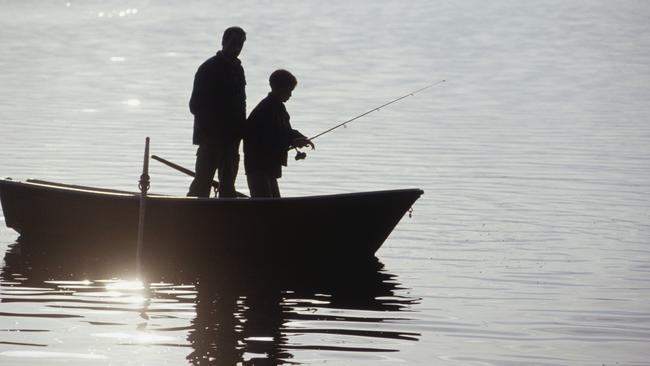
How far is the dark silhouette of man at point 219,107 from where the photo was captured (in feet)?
51.3

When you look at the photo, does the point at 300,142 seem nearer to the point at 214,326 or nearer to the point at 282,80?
the point at 282,80

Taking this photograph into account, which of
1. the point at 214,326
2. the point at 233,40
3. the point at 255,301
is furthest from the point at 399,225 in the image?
the point at 214,326

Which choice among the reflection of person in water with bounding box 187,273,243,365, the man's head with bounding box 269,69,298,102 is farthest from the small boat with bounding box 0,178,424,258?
the man's head with bounding box 269,69,298,102

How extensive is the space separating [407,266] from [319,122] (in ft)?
56.1

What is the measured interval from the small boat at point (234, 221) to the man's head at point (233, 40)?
55.0 inches

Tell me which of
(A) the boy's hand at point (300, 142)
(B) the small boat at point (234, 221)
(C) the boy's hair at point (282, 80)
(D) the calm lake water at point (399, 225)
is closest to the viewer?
(D) the calm lake water at point (399, 225)

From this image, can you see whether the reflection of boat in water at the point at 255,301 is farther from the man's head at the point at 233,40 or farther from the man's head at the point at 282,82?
the man's head at the point at 233,40

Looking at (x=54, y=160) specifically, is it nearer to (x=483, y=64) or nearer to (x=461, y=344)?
(x=461, y=344)

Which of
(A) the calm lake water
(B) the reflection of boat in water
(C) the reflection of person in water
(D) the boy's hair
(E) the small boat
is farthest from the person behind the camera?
(E) the small boat

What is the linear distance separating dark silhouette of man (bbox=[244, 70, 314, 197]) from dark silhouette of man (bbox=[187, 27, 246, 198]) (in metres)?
0.23

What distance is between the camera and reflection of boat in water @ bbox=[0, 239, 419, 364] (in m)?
12.2

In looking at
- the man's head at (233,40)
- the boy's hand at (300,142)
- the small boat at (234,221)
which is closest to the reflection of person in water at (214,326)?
the small boat at (234,221)

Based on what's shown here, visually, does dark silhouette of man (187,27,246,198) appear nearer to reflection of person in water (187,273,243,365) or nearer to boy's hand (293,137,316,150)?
boy's hand (293,137,316,150)

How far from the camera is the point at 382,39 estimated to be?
70750mm
